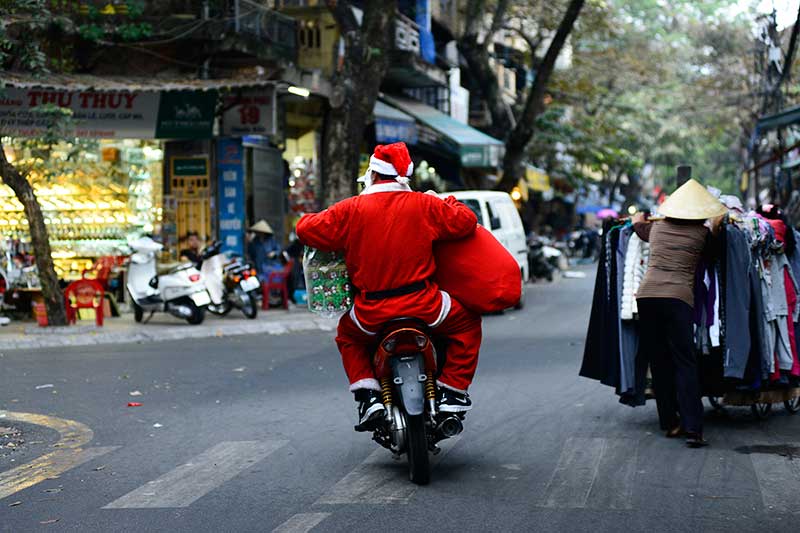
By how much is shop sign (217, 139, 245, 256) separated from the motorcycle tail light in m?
16.6

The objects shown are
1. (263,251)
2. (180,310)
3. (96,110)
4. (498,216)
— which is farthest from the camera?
(263,251)

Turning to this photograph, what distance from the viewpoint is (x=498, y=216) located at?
21094 mm

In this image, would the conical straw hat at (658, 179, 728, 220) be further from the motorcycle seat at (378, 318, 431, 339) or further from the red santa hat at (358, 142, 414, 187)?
the motorcycle seat at (378, 318, 431, 339)

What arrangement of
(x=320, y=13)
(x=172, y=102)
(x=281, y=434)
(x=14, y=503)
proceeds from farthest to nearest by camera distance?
1. (x=320, y=13)
2. (x=172, y=102)
3. (x=281, y=434)
4. (x=14, y=503)

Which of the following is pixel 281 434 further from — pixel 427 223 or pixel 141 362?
pixel 141 362

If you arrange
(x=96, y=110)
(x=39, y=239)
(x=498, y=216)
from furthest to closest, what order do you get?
(x=498, y=216)
(x=96, y=110)
(x=39, y=239)

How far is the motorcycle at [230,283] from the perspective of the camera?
60.3 ft

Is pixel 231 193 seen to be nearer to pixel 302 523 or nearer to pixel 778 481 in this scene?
pixel 778 481

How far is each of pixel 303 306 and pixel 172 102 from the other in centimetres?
427

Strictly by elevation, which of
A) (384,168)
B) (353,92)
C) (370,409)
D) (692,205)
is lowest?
(370,409)

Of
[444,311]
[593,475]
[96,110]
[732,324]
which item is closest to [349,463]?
[444,311]

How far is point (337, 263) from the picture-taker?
7.20 meters

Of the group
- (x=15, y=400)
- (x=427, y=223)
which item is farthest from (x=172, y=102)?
(x=427, y=223)

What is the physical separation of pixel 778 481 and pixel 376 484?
2.24m
